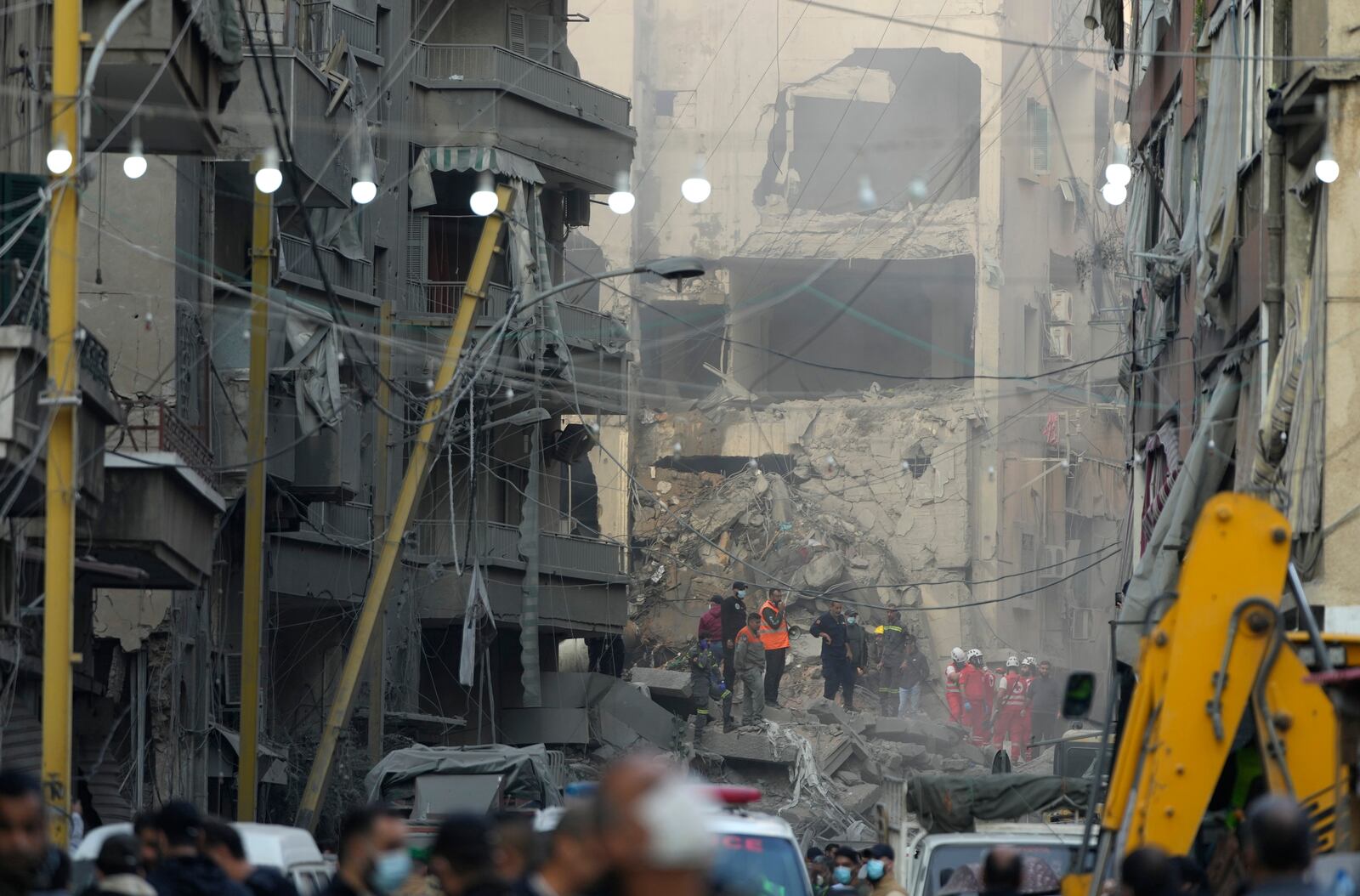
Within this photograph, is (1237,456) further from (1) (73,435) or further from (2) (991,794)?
(1) (73,435)

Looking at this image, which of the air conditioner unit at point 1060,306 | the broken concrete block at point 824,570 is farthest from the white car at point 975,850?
the air conditioner unit at point 1060,306

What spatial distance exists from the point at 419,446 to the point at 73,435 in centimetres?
656

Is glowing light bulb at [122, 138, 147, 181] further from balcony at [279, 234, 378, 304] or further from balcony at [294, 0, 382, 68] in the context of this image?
balcony at [279, 234, 378, 304]

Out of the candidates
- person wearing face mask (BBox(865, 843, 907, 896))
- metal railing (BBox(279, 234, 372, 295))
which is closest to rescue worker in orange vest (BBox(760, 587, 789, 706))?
metal railing (BBox(279, 234, 372, 295))

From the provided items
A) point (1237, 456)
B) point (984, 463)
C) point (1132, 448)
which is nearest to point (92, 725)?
point (1237, 456)

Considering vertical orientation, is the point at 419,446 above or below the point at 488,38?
below

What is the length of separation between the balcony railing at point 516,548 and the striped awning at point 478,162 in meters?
5.37

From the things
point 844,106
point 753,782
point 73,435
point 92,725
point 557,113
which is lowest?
point 753,782

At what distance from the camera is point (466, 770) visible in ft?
68.7

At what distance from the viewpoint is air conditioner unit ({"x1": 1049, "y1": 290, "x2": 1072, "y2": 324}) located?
177 ft

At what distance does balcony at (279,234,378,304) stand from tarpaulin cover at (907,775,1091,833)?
1350cm

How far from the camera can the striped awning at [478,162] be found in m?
32.0

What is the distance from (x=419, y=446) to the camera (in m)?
18.7

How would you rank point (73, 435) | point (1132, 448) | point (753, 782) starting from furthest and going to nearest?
point (753, 782), point (1132, 448), point (73, 435)
